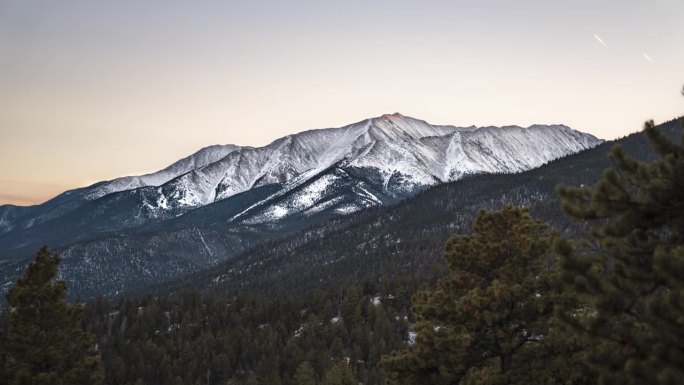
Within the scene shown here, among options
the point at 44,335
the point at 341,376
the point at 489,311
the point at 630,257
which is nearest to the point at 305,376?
the point at 341,376

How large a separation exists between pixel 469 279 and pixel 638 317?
7.50m

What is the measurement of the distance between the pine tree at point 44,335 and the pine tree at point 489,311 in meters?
19.8

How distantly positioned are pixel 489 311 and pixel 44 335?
2404 cm

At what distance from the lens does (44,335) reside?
27969 mm

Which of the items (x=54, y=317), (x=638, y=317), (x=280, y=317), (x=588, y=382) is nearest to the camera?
(x=638, y=317)

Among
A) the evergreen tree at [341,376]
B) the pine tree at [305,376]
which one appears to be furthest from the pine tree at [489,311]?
the pine tree at [305,376]

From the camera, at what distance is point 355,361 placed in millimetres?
102312

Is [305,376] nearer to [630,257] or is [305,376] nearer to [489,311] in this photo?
[489,311]

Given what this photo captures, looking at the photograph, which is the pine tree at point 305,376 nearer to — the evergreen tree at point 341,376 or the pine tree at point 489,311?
the evergreen tree at point 341,376

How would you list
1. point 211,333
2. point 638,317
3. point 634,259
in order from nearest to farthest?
point 638,317, point 634,259, point 211,333

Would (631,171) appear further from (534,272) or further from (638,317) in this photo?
(534,272)

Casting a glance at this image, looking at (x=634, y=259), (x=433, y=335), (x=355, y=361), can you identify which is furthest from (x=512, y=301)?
(x=355, y=361)

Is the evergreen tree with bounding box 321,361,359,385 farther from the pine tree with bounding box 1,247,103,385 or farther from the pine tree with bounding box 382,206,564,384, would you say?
the pine tree with bounding box 382,206,564,384

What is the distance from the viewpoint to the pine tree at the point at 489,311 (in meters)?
15.6
